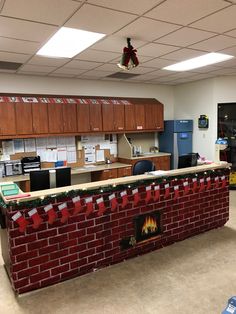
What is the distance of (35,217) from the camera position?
2359 mm

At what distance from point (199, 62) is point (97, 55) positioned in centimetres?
196

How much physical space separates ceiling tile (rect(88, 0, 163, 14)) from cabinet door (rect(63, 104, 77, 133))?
2.92 metres

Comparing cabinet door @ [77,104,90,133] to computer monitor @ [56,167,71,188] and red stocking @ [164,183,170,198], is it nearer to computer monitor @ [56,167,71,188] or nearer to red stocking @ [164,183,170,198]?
computer monitor @ [56,167,71,188]

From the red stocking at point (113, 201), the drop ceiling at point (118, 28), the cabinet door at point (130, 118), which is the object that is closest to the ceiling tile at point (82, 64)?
the drop ceiling at point (118, 28)

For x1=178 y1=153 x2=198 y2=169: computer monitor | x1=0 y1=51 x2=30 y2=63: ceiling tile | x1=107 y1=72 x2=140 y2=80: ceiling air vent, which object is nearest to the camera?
x1=0 y1=51 x2=30 y2=63: ceiling tile

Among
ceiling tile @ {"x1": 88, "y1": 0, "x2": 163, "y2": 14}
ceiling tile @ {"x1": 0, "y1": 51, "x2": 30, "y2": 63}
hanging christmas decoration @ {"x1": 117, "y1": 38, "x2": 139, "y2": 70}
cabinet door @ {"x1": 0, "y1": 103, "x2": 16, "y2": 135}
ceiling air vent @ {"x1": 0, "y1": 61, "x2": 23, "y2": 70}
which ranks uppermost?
ceiling air vent @ {"x1": 0, "y1": 61, "x2": 23, "y2": 70}

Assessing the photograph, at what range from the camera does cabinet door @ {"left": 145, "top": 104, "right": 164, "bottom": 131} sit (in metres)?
6.09

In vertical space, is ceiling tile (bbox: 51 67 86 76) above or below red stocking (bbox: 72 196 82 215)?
above

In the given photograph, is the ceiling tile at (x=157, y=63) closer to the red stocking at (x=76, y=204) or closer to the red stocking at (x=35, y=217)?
the red stocking at (x=76, y=204)

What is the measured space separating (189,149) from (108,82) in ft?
8.87

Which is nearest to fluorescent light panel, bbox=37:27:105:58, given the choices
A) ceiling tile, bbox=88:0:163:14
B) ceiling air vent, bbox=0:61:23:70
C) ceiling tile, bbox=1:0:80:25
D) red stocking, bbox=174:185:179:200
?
ceiling tile, bbox=1:0:80:25

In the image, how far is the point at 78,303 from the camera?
225 centimetres

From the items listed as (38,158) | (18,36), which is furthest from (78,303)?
(38,158)

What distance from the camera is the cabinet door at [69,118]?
198 inches
